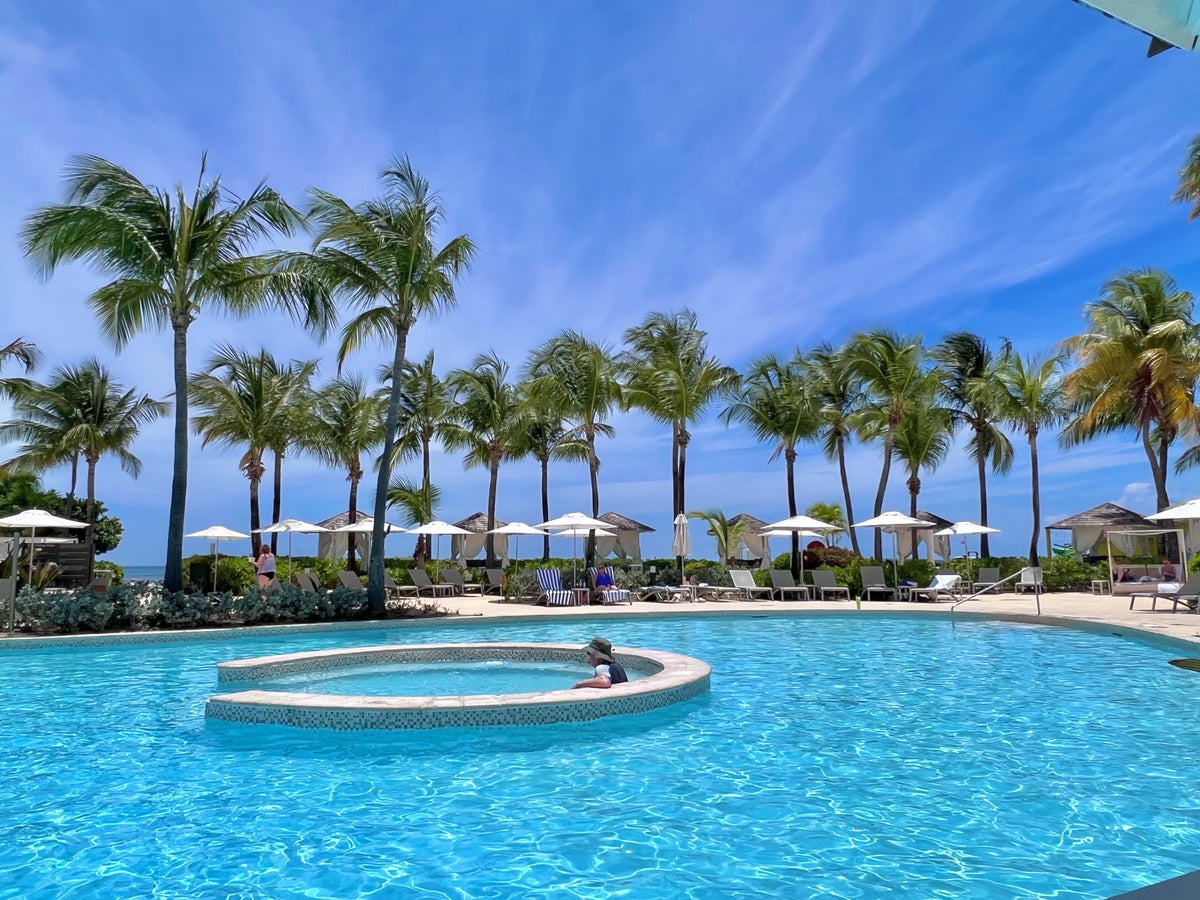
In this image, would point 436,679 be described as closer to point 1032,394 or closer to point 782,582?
point 782,582

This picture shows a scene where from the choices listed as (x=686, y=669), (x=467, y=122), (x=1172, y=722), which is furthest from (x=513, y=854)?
(x=467, y=122)

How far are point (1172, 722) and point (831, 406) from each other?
24528 mm

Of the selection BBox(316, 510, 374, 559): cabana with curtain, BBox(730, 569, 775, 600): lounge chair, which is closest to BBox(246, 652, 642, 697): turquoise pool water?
BBox(730, 569, 775, 600): lounge chair

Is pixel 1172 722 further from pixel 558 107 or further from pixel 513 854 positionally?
pixel 558 107

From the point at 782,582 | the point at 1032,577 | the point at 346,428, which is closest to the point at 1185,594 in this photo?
the point at 1032,577

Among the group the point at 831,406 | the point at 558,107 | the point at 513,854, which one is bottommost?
the point at 513,854

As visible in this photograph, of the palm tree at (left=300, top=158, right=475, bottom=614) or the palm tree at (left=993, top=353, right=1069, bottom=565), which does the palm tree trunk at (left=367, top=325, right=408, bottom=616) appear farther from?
the palm tree at (left=993, top=353, right=1069, bottom=565)

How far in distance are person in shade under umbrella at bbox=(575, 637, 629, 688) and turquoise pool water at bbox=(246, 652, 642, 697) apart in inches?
37.1

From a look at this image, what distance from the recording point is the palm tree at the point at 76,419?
28484 millimetres

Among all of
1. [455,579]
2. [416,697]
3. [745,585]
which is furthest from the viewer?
[455,579]

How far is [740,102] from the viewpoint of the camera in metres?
12.9

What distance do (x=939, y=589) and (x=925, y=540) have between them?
13.7 m

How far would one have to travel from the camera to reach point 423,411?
1208 inches

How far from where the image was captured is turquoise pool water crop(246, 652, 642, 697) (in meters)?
9.66
